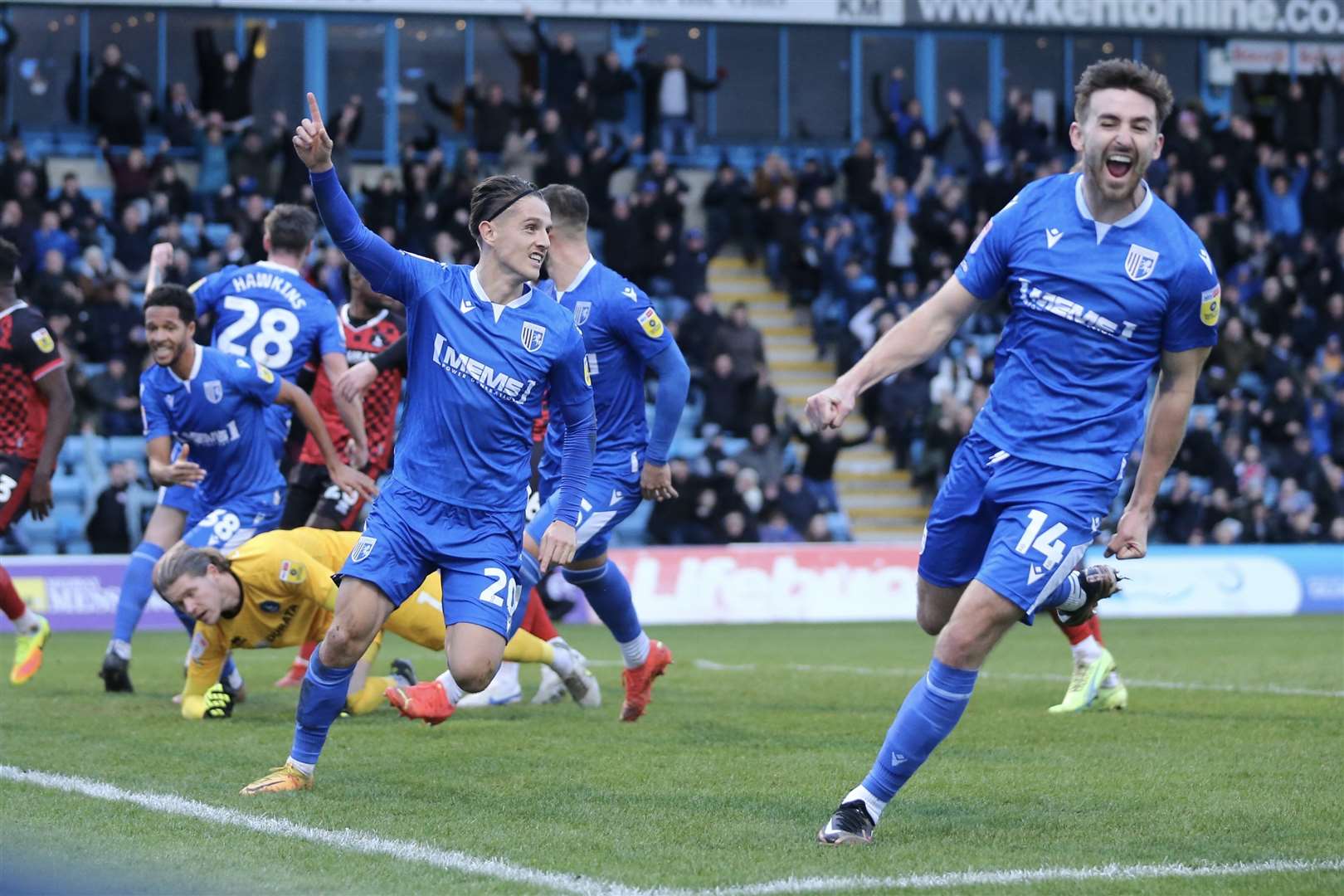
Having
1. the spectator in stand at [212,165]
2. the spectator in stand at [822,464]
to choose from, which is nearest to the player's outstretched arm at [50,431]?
the spectator in stand at [822,464]

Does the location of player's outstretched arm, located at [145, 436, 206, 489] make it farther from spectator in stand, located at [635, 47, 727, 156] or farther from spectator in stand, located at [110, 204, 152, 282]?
spectator in stand, located at [635, 47, 727, 156]

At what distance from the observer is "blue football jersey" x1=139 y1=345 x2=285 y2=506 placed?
9.91 metres

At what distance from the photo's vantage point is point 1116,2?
27.8 m

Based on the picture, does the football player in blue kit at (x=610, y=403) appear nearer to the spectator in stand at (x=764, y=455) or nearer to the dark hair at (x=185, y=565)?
the dark hair at (x=185, y=565)

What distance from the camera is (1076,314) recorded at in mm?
5969

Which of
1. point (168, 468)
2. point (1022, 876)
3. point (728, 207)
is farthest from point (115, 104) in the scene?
point (1022, 876)

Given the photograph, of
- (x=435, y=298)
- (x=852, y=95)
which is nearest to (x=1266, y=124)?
(x=852, y=95)

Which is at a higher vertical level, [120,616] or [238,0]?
[238,0]

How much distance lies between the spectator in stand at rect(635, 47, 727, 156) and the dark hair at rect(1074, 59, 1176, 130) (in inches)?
823

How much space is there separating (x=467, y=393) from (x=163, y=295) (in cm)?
371

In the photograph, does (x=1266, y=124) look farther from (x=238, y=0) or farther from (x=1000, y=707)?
(x=1000, y=707)

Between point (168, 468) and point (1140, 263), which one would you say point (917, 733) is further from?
point (168, 468)

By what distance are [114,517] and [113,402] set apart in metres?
1.39

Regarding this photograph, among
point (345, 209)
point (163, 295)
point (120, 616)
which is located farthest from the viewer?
point (120, 616)
